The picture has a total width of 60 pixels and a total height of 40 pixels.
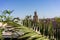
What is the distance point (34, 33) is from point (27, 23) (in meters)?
0.07

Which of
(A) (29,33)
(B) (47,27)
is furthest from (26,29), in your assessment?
(B) (47,27)

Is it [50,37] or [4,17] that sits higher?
[4,17]

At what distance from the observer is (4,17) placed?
32.8 inches

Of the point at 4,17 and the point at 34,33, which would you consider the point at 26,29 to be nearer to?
the point at 34,33

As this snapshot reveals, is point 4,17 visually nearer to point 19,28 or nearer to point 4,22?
point 4,22

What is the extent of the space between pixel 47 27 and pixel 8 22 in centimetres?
21

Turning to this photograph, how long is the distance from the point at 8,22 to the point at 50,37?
235 millimetres

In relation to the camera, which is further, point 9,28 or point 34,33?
point 9,28

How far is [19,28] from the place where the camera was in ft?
2.45

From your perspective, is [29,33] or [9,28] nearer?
[29,33]

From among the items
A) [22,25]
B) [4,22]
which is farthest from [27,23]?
[4,22]

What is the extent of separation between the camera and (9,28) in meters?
0.84

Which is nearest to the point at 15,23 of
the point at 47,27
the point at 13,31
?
the point at 13,31

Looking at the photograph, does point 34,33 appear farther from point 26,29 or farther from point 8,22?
point 8,22
